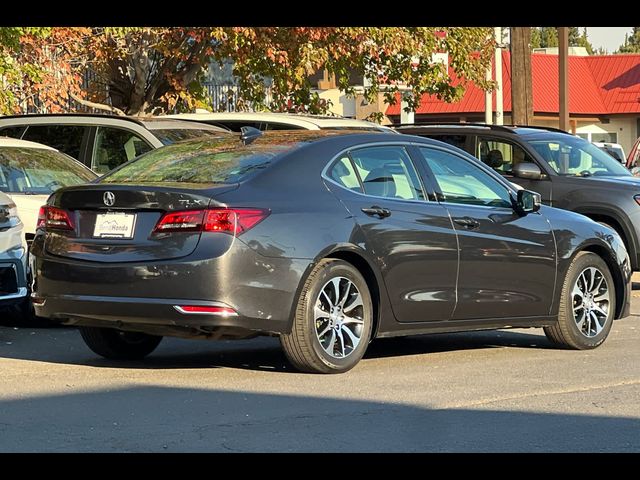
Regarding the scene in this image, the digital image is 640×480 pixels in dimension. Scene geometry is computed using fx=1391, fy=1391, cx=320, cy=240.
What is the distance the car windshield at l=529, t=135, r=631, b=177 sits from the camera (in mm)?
15898

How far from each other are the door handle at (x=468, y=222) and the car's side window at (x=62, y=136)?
629 cm

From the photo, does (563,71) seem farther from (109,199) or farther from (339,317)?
(109,199)

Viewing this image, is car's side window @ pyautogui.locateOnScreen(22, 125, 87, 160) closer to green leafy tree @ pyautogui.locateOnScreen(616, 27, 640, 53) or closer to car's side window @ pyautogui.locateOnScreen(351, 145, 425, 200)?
car's side window @ pyautogui.locateOnScreen(351, 145, 425, 200)

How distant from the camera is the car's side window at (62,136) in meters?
14.9

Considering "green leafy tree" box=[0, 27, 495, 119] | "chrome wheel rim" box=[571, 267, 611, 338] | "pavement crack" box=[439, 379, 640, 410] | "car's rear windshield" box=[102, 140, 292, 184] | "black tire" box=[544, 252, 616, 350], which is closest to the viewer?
"pavement crack" box=[439, 379, 640, 410]

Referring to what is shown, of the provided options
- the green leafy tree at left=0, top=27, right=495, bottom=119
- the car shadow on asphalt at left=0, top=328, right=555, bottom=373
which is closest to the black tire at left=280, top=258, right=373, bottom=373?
the car shadow on asphalt at left=0, top=328, right=555, bottom=373

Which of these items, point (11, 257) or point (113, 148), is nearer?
point (11, 257)

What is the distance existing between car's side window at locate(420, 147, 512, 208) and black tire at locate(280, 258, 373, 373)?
126cm

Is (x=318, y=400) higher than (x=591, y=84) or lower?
higher

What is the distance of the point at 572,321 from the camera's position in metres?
10.5

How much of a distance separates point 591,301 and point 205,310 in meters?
3.69

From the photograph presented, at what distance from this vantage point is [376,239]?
29.7 feet

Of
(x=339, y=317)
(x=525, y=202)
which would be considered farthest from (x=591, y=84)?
(x=339, y=317)
